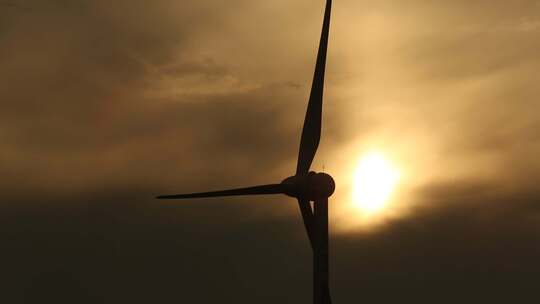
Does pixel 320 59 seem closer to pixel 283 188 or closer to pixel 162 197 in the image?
pixel 283 188

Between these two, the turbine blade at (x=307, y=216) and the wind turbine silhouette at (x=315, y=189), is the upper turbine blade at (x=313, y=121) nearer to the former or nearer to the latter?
the wind turbine silhouette at (x=315, y=189)

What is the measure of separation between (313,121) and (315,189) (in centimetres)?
967

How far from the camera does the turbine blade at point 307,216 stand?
76.0 meters

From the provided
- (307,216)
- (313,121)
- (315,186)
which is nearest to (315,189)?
(315,186)

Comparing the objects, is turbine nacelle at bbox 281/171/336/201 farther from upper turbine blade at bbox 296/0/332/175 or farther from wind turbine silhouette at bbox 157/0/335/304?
upper turbine blade at bbox 296/0/332/175

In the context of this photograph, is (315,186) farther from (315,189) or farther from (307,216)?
(307,216)

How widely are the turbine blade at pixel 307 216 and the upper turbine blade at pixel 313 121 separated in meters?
4.23

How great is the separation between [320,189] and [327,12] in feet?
49.8

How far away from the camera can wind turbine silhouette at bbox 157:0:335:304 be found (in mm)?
72812

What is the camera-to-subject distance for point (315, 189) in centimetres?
7350

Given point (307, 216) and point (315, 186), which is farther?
point (307, 216)

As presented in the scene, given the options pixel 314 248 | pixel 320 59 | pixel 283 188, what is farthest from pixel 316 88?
pixel 314 248

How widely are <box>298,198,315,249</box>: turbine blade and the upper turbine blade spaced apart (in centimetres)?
423

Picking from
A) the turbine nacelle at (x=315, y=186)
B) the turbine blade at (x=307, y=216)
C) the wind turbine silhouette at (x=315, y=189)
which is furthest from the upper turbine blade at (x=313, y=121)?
the turbine nacelle at (x=315, y=186)
